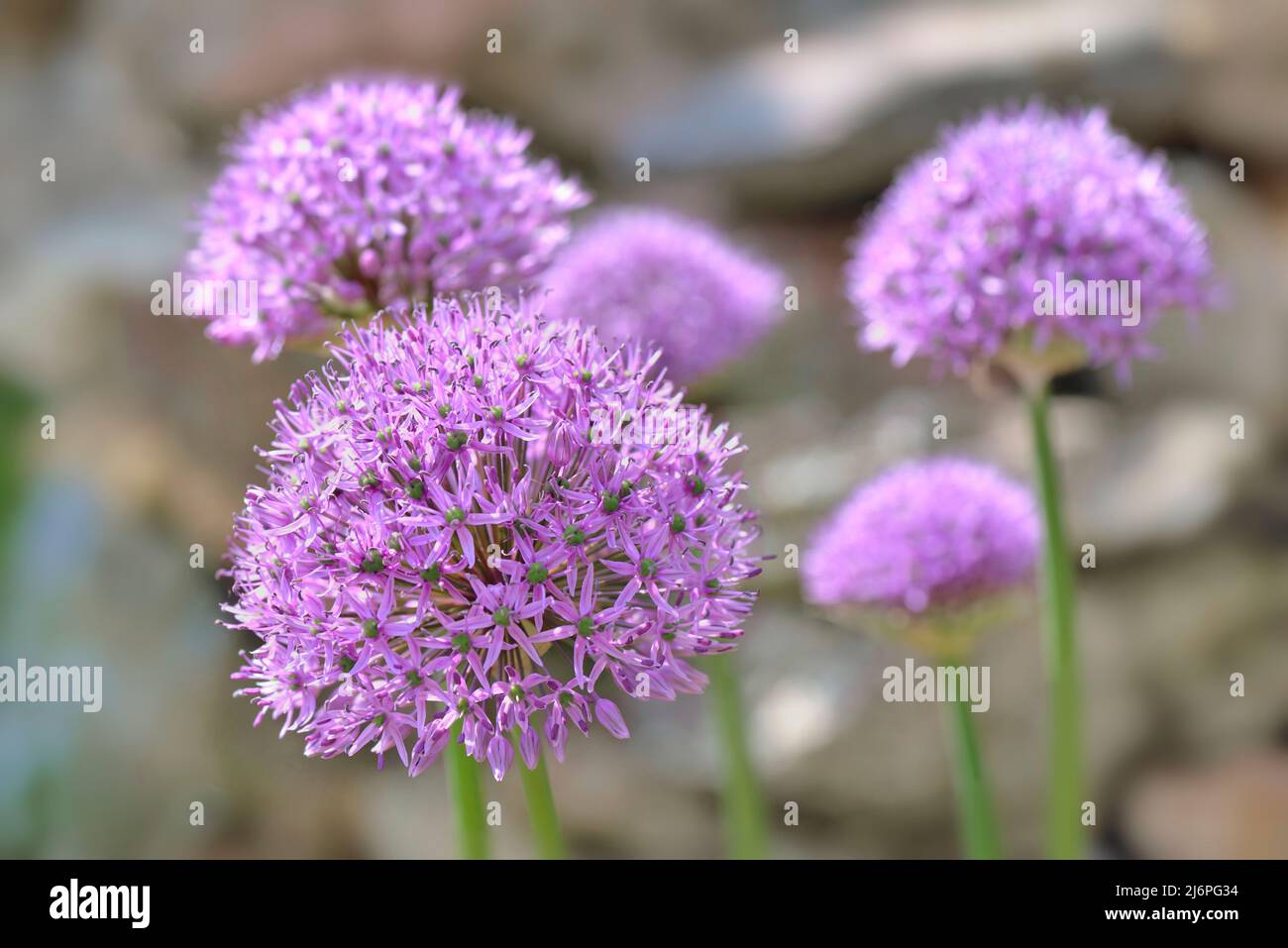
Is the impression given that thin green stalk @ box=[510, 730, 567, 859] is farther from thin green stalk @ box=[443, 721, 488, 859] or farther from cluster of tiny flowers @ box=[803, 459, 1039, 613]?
cluster of tiny flowers @ box=[803, 459, 1039, 613]

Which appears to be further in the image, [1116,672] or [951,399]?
[951,399]

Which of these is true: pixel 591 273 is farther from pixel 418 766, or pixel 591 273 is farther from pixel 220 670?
pixel 220 670

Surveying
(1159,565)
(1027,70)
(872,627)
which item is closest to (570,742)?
(1159,565)

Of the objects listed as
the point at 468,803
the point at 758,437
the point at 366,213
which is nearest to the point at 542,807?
the point at 468,803

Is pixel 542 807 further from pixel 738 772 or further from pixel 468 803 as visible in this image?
pixel 738 772

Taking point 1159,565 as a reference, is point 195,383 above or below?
above
